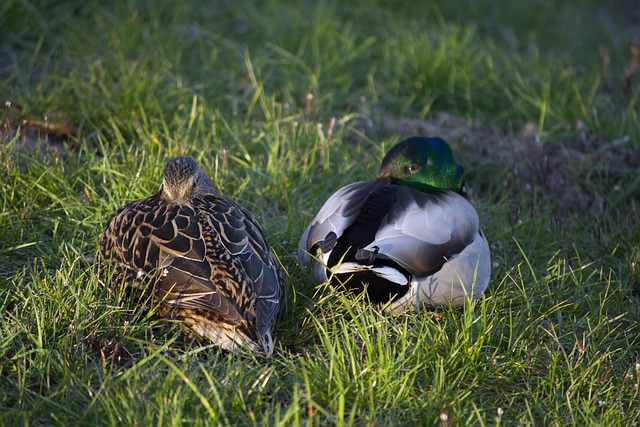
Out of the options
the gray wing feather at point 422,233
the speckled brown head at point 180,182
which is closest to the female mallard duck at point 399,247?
the gray wing feather at point 422,233

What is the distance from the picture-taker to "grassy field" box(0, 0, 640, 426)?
3.22 m

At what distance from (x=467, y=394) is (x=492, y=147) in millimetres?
3102

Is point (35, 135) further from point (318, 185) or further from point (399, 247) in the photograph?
point (399, 247)

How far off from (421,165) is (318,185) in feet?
2.72

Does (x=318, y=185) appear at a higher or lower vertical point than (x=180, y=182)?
lower

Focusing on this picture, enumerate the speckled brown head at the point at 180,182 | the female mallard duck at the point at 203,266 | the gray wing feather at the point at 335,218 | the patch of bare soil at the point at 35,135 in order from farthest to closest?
the patch of bare soil at the point at 35,135 → the speckled brown head at the point at 180,182 → the gray wing feather at the point at 335,218 → the female mallard duck at the point at 203,266

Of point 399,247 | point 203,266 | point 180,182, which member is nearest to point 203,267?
point 203,266

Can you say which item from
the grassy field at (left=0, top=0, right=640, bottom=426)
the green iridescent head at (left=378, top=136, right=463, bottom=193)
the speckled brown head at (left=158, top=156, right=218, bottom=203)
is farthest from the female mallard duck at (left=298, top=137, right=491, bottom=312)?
the speckled brown head at (left=158, top=156, right=218, bottom=203)

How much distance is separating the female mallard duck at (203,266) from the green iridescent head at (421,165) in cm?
90

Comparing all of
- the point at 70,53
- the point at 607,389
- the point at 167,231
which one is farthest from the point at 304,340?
the point at 70,53

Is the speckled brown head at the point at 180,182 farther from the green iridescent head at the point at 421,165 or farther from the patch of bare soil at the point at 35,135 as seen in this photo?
the green iridescent head at the point at 421,165

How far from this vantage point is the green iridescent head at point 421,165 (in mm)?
4430

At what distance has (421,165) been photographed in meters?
4.45

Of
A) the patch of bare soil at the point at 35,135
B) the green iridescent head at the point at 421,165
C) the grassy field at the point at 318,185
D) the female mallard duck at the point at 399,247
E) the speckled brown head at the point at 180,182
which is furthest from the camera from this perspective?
the patch of bare soil at the point at 35,135
